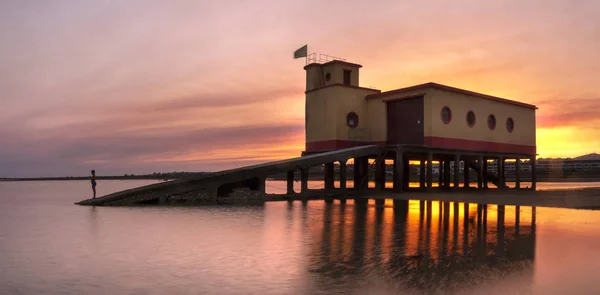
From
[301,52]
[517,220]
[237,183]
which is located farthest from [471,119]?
[517,220]

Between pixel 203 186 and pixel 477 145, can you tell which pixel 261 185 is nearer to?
pixel 203 186

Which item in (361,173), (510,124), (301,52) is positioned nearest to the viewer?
(361,173)

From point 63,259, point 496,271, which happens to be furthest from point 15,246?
point 496,271

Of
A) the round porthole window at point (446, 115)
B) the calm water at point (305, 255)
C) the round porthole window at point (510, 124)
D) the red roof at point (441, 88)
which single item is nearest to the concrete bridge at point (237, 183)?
the round porthole window at point (446, 115)

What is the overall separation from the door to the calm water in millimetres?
15843

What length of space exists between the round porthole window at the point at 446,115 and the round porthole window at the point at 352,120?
6306mm

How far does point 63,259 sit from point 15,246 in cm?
295

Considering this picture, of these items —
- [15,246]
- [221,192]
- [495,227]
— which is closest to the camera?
[15,246]

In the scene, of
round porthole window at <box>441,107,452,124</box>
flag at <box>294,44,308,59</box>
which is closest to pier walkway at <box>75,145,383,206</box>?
round porthole window at <box>441,107,452,124</box>

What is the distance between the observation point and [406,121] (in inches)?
1307

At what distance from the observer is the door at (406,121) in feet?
106

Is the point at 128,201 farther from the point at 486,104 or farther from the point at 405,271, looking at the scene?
the point at 486,104

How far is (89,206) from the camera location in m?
24.6

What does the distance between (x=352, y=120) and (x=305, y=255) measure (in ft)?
86.2
